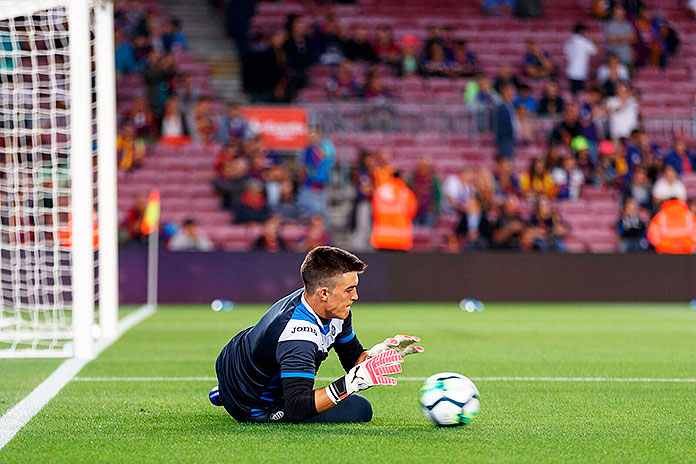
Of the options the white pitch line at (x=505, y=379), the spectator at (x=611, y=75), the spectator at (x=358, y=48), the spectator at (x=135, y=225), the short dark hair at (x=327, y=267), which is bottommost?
the spectator at (x=135, y=225)

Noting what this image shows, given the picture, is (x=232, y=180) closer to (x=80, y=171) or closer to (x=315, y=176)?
(x=315, y=176)

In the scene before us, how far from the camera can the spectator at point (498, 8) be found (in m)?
24.2

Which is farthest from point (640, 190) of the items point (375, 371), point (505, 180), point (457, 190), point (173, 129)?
point (375, 371)

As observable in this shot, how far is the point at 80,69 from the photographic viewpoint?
8.97 metres

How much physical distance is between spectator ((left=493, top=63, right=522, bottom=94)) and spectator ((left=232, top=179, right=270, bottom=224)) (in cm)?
527

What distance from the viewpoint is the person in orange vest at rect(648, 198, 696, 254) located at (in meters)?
18.3

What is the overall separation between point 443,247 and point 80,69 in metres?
11.1

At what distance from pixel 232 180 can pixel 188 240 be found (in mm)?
1593

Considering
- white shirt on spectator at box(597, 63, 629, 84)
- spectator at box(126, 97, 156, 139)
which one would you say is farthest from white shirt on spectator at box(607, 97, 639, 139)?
spectator at box(126, 97, 156, 139)

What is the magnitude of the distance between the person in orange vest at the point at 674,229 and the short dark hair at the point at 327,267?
45.8ft

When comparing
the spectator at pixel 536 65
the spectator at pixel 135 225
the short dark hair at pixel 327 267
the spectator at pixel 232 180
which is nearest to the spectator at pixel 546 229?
the spectator at pixel 536 65

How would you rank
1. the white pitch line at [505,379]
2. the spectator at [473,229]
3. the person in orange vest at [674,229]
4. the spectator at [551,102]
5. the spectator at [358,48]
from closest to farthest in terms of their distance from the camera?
the white pitch line at [505,379]
the person in orange vest at [674,229]
the spectator at [473,229]
the spectator at [551,102]
the spectator at [358,48]

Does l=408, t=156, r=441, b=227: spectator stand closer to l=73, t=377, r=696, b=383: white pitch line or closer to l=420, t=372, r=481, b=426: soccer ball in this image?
l=73, t=377, r=696, b=383: white pitch line

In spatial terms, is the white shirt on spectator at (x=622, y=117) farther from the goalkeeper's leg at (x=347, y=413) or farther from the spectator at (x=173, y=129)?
the goalkeeper's leg at (x=347, y=413)
